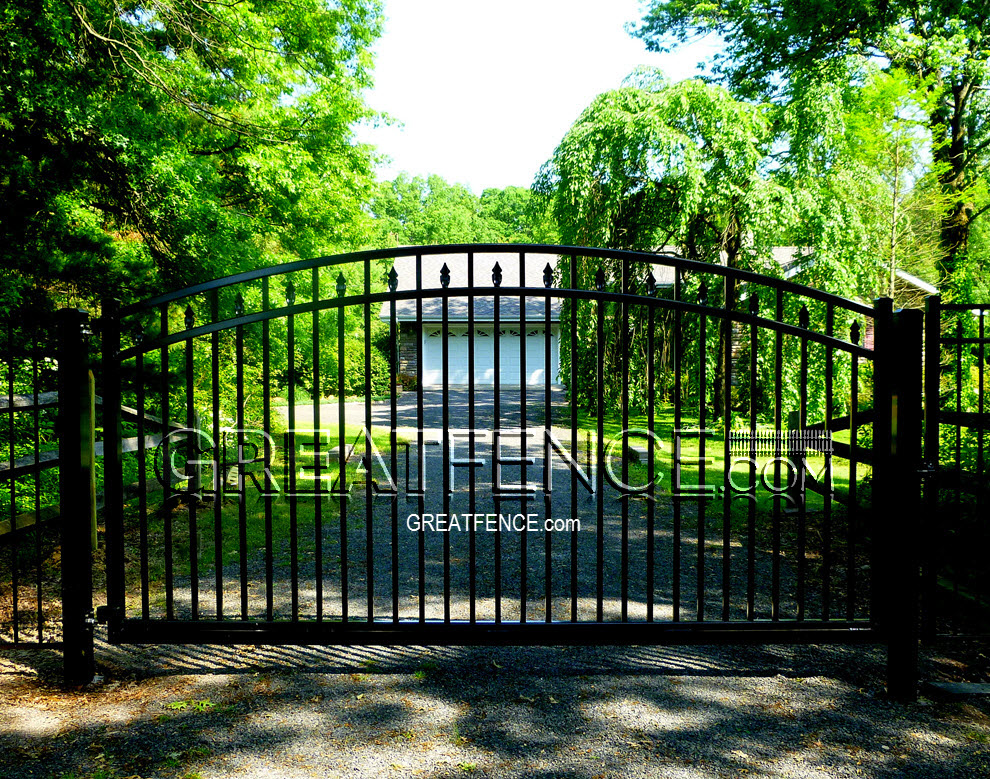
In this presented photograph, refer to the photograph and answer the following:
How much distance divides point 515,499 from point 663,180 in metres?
9.79

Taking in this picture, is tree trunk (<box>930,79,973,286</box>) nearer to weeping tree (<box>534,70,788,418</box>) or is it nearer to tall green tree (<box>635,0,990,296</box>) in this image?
tall green tree (<box>635,0,990,296</box>)

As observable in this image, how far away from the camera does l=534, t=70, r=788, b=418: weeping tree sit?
14.3 meters

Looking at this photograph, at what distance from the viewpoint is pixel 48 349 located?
6.93 m

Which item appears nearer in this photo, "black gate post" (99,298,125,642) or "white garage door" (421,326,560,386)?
"black gate post" (99,298,125,642)

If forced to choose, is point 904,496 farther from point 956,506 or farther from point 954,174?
Answer: point 954,174

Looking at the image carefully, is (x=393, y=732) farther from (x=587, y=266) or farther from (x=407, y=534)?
(x=587, y=266)

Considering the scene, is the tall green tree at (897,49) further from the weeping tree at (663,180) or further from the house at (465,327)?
the house at (465,327)

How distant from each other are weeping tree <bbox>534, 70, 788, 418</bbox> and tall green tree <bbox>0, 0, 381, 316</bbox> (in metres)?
6.01

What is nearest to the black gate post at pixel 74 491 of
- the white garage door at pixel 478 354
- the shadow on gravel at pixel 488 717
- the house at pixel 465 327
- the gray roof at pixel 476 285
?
the shadow on gravel at pixel 488 717

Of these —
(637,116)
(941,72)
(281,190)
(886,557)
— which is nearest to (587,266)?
(637,116)

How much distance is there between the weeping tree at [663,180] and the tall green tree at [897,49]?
4.50 meters

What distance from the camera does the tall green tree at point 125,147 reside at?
685 cm

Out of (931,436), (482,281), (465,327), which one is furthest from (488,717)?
(482,281)

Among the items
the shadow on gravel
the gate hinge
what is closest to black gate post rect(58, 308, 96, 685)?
the gate hinge
